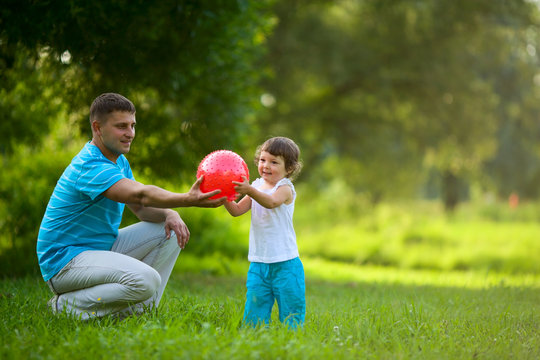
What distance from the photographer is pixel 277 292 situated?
3.96 m

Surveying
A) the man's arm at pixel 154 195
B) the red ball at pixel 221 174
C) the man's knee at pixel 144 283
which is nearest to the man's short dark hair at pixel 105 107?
the man's arm at pixel 154 195

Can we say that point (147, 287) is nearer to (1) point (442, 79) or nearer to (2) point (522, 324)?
(2) point (522, 324)

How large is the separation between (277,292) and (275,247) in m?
0.35

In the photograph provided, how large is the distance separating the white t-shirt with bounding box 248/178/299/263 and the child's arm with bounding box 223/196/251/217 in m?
0.10

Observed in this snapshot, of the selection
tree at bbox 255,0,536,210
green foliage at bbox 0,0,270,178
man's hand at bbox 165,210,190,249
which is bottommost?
man's hand at bbox 165,210,190,249

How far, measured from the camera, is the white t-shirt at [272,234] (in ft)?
13.0

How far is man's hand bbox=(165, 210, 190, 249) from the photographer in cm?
424

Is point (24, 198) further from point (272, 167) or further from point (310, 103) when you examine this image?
point (310, 103)

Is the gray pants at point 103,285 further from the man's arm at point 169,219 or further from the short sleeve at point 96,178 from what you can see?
the short sleeve at point 96,178

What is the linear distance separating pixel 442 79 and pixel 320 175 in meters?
6.98

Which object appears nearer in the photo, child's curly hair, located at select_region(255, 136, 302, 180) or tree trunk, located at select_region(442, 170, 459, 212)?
child's curly hair, located at select_region(255, 136, 302, 180)

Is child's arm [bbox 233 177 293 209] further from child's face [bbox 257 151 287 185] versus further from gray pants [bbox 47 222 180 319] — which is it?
gray pants [bbox 47 222 180 319]

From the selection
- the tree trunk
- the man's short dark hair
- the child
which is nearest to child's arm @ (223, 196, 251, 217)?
the child

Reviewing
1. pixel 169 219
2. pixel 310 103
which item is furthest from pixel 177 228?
pixel 310 103
